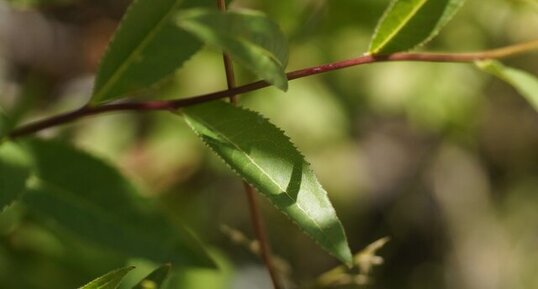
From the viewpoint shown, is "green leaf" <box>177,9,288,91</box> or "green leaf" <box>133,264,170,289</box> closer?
"green leaf" <box>177,9,288,91</box>

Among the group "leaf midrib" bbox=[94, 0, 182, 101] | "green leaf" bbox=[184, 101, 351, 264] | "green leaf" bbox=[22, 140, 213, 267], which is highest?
"leaf midrib" bbox=[94, 0, 182, 101]

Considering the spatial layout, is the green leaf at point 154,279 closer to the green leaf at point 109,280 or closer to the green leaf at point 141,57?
the green leaf at point 109,280

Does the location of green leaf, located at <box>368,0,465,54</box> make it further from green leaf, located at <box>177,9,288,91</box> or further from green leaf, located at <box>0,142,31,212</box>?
green leaf, located at <box>0,142,31,212</box>

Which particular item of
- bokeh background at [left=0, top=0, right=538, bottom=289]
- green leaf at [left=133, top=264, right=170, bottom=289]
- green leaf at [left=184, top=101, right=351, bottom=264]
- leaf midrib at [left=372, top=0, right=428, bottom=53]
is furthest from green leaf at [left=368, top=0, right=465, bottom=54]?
bokeh background at [left=0, top=0, right=538, bottom=289]

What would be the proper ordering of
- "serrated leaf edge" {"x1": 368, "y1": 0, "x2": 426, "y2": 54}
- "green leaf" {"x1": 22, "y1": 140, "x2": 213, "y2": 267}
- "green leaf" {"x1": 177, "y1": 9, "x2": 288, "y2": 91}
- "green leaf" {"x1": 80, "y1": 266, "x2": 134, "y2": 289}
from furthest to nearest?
"green leaf" {"x1": 22, "y1": 140, "x2": 213, "y2": 267}, "serrated leaf edge" {"x1": 368, "y1": 0, "x2": 426, "y2": 54}, "green leaf" {"x1": 80, "y1": 266, "x2": 134, "y2": 289}, "green leaf" {"x1": 177, "y1": 9, "x2": 288, "y2": 91}

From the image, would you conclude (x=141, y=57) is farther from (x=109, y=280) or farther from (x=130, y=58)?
(x=109, y=280)

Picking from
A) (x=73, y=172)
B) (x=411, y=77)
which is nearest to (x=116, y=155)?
(x=411, y=77)

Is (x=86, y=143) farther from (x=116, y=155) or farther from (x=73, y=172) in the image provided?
(x=73, y=172)
